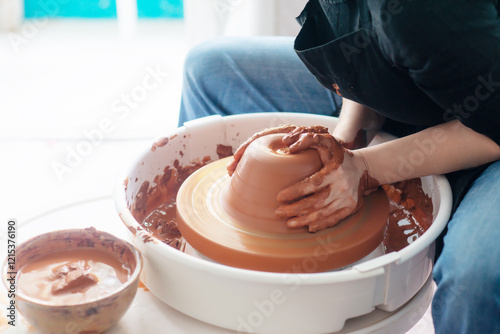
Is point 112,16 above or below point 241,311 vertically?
below

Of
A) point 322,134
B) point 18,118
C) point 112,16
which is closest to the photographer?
point 322,134

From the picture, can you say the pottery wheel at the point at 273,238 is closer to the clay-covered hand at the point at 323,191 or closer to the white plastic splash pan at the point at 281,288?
the clay-covered hand at the point at 323,191

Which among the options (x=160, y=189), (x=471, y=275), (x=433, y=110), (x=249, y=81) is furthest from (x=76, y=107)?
(x=471, y=275)

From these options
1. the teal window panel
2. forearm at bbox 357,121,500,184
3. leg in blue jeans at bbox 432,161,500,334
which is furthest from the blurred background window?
leg in blue jeans at bbox 432,161,500,334

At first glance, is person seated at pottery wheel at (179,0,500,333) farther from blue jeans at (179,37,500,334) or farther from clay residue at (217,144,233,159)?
clay residue at (217,144,233,159)

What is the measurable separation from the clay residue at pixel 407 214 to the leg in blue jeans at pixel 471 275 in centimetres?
45

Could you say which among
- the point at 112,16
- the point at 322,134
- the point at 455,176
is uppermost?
the point at 322,134

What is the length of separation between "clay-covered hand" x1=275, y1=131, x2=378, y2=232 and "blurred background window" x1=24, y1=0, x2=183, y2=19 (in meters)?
4.89

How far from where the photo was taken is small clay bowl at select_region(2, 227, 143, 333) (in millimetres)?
1138

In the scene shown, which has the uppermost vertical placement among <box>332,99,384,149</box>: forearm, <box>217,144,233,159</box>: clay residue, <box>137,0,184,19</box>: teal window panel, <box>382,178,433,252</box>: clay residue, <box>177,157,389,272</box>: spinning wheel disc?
<box>332,99,384,149</box>: forearm

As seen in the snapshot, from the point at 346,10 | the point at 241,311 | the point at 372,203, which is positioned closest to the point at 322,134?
the point at 372,203

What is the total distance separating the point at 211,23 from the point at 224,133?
1.42m

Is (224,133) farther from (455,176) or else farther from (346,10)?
(455,176)

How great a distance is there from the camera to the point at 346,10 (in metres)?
1.58
